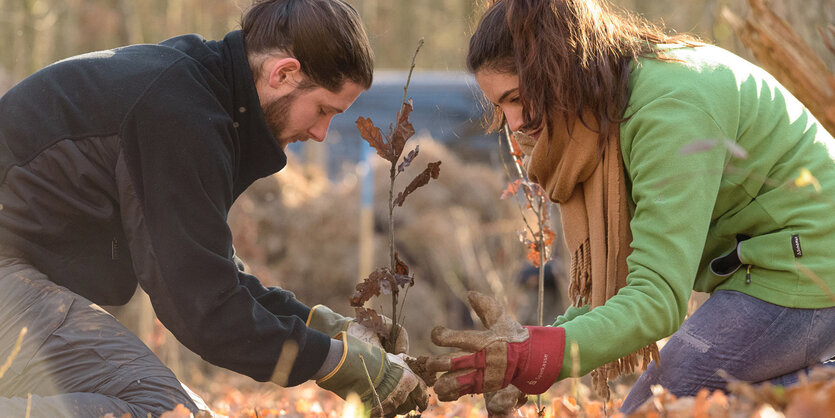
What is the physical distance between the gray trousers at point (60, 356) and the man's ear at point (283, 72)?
3.30 feet

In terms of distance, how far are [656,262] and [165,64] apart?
168 centimetres

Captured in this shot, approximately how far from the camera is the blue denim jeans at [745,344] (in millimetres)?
2523

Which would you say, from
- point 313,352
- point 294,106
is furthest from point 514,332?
point 294,106

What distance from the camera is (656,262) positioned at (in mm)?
2330

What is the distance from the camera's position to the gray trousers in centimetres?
255

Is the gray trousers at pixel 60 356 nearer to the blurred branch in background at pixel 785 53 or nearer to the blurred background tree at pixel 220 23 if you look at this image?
the blurred background tree at pixel 220 23

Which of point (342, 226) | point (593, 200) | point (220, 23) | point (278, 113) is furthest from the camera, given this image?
point (220, 23)

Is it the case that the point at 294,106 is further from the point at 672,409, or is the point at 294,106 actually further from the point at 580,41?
the point at 672,409

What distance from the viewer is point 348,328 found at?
302 centimetres

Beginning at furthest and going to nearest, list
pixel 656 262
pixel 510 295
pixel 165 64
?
pixel 510 295, pixel 165 64, pixel 656 262

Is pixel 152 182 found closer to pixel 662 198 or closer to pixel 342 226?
pixel 662 198

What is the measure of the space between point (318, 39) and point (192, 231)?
79 centimetres

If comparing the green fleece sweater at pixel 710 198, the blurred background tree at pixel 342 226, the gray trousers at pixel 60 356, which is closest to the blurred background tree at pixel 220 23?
the blurred background tree at pixel 342 226

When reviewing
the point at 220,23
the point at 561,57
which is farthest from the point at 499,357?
the point at 220,23
